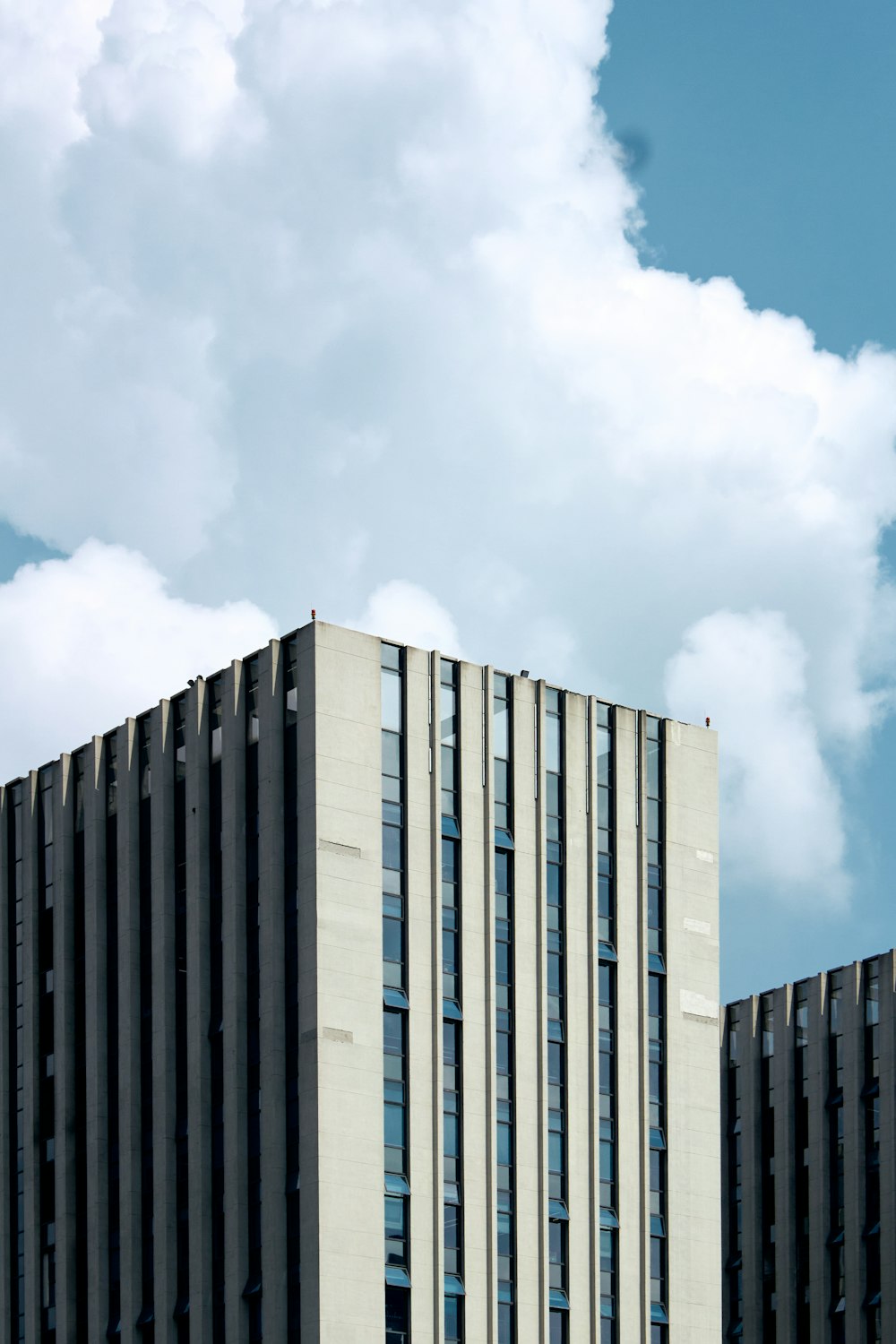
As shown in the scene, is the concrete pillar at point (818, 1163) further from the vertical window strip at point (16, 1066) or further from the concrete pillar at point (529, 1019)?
the vertical window strip at point (16, 1066)

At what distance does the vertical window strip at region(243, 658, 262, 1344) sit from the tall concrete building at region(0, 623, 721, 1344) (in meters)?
0.11

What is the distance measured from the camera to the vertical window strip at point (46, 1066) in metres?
100

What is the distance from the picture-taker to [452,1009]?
94.0 metres

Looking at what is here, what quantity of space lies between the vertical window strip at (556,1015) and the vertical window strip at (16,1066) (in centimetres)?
2031

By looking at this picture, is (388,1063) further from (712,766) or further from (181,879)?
(712,766)

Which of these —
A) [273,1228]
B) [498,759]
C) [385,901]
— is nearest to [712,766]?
[498,759]

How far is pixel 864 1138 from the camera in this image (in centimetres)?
12544

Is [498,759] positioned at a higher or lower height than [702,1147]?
higher

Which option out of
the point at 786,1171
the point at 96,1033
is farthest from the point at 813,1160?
the point at 96,1033

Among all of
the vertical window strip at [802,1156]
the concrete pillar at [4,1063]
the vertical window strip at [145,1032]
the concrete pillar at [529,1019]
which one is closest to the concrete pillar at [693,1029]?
the concrete pillar at [529,1019]

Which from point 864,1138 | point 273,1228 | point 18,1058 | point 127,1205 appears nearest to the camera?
point 273,1228

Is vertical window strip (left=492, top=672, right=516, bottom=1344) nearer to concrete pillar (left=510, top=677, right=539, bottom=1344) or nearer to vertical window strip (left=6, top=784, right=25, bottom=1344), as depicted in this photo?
concrete pillar (left=510, top=677, right=539, bottom=1344)

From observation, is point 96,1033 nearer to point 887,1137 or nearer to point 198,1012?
point 198,1012

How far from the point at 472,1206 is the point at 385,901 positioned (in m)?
10.6
